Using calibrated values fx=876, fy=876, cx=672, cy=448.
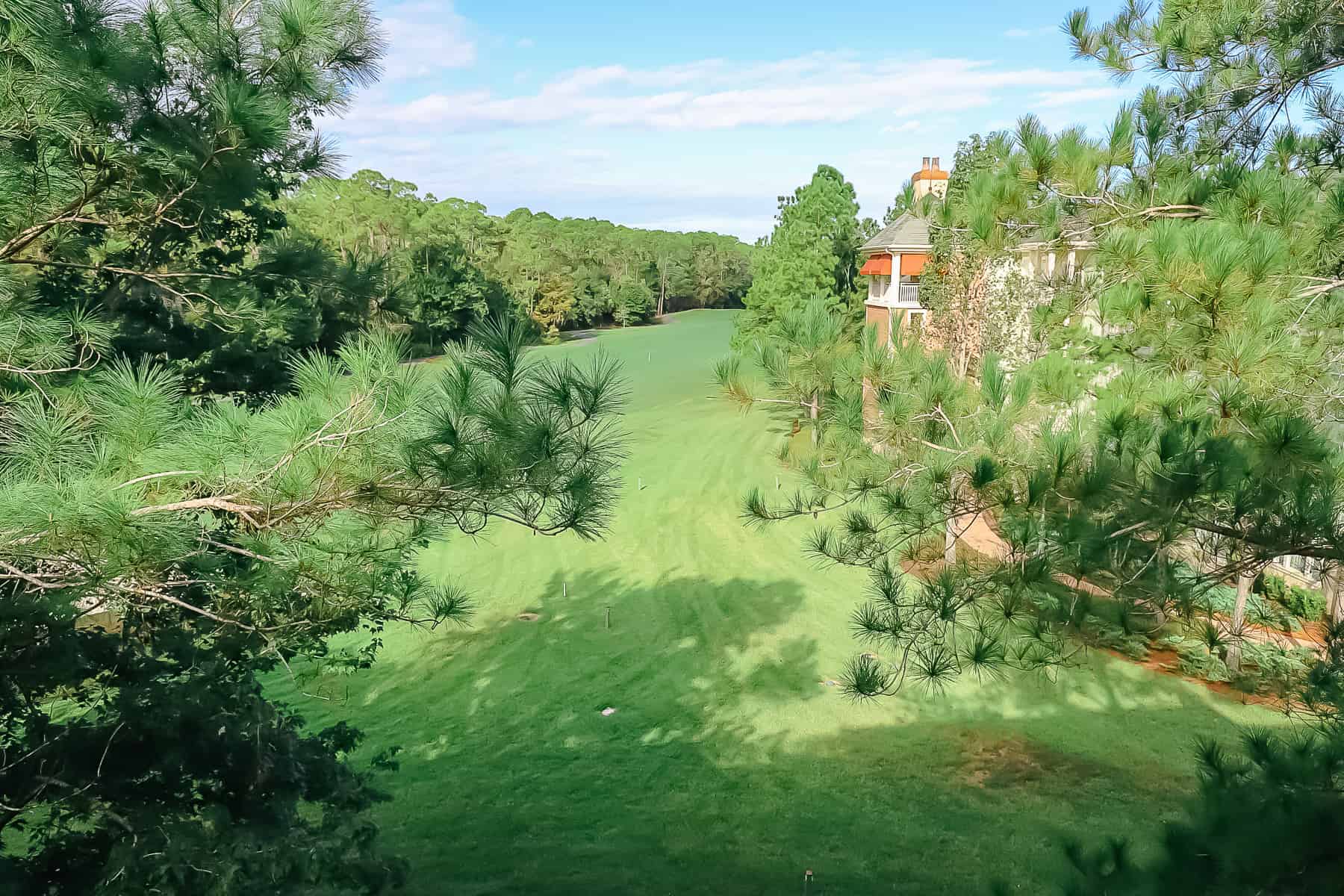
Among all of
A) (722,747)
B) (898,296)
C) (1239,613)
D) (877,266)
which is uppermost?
(877,266)

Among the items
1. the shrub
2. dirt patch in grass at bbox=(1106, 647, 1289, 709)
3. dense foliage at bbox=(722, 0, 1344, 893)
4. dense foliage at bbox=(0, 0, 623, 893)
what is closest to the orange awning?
the shrub

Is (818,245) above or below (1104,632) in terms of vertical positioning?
above

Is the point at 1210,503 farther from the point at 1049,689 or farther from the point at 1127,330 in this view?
the point at 1049,689

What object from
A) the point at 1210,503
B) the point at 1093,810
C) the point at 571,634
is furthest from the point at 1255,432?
the point at 571,634

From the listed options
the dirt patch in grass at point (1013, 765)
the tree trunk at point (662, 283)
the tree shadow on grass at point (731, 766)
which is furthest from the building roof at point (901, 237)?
the tree trunk at point (662, 283)

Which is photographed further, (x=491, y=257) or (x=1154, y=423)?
(x=491, y=257)

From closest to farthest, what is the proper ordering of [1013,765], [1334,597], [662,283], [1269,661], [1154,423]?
1. [1154,423]
2. [1269,661]
3. [1334,597]
4. [1013,765]
5. [662,283]

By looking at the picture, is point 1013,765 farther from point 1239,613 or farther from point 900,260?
point 900,260

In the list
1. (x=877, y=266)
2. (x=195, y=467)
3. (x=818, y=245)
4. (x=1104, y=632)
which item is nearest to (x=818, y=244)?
(x=818, y=245)
